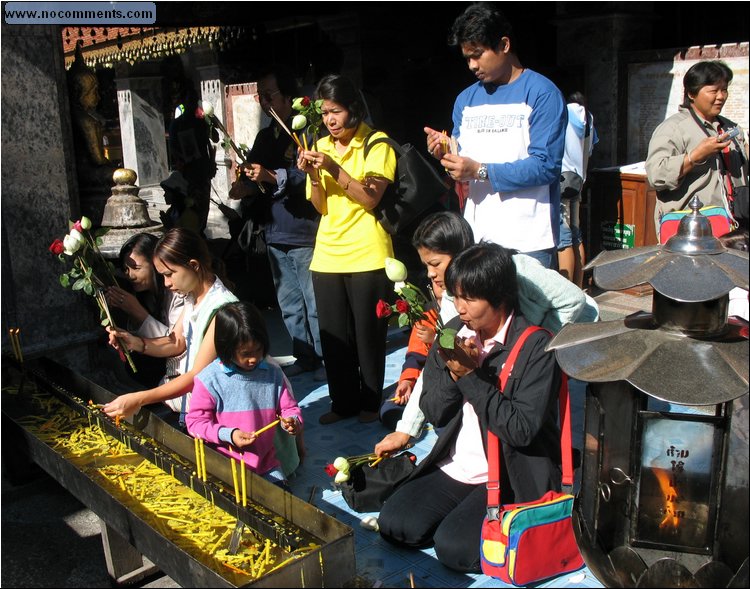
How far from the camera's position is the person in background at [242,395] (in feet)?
11.6

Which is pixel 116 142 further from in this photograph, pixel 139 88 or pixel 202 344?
pixel 202 344

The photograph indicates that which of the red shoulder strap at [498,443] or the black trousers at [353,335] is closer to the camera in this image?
the red shoulder strap at [498,443]

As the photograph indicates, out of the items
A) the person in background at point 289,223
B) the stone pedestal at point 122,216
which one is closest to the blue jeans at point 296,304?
the person in background at point 289,223

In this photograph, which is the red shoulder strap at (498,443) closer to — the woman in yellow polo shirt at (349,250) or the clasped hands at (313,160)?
the woman in yellow polo shirt at (349,250)

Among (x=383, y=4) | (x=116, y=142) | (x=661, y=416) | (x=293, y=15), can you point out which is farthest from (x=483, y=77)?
(x=116, y=142)

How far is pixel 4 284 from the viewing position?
4.71 meters

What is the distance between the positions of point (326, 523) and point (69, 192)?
3.04 m

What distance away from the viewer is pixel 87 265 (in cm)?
418

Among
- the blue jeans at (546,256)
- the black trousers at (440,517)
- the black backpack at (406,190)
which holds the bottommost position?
the black trousers at (440,517)

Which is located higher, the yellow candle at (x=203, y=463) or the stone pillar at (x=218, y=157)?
the stone pillar at (x=218, y=157)

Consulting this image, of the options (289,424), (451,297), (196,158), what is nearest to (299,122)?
(451,297)

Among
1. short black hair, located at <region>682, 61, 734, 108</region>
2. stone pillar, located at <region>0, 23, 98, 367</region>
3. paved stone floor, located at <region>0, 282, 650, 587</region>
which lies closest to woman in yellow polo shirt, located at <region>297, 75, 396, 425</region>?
paved stone floor, located at <region>0, 282, 650, 587</region>

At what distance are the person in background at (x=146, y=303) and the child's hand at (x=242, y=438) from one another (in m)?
1.07

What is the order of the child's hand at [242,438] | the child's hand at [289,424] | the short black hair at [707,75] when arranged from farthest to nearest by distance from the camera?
the short black hair at [707,75] < the child's hand at [289,424] < the child's hand at [242,438]
